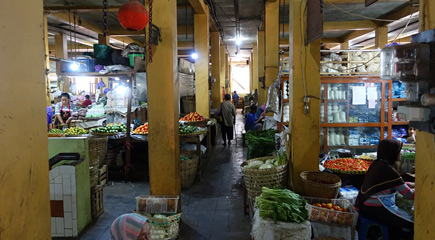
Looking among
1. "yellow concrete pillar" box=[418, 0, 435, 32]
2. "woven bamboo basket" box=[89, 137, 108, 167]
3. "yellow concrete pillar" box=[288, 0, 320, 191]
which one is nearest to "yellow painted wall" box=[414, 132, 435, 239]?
"yellow concrete pillar" box=[418, 0, 435, 32]

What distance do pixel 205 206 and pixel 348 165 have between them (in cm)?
263

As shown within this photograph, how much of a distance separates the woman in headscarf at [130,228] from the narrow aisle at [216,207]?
6.91 feet

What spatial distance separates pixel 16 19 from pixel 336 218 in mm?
3644

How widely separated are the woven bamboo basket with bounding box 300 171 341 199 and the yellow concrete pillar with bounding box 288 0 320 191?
216 mm

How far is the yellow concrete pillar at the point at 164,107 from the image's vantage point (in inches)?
171

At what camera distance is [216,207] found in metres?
5.43

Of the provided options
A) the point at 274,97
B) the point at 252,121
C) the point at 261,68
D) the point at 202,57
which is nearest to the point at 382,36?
the point at 261,68

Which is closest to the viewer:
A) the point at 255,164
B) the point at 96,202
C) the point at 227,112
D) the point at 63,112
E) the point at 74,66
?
the point at 255,164

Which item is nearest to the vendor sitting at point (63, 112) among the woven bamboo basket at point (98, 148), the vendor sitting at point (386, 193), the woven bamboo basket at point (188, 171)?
the woven bamboo basket at point (98, 148)

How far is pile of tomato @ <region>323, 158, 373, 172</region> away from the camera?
4867 millimetres

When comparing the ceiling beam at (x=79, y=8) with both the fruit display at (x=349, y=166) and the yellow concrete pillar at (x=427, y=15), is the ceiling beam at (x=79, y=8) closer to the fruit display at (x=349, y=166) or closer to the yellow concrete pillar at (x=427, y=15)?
the fruit display at (x=349, y=166)

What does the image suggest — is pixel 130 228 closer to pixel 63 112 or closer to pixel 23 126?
pixel 23 126

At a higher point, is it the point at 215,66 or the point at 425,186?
the point at 215,66

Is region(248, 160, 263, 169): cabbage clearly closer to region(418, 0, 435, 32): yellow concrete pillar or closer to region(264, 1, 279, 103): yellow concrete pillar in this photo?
region(418, 0, 435, 32): yellow concrete pillar
